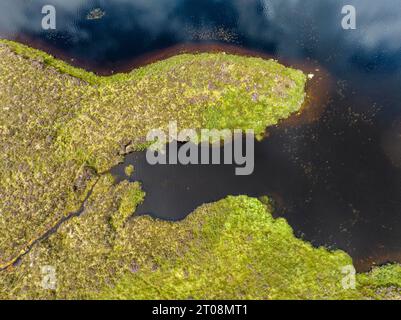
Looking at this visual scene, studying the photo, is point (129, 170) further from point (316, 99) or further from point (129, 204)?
point (316, 99)

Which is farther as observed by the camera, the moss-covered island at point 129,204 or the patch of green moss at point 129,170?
the patch of green moss at point 129,170

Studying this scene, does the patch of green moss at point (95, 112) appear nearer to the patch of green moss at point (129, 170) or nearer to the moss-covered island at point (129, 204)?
the moss-covered island at point (129, 204)

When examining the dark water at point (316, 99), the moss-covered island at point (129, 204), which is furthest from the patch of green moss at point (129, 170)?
the moss-covered island at point (129, 204)

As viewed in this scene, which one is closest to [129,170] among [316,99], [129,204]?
[129,204]

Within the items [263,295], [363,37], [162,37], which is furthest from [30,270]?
[363,37]

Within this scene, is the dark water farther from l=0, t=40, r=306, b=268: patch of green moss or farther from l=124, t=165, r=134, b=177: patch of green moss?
l=0, t=40, r=306, b=268: patch of green moss
